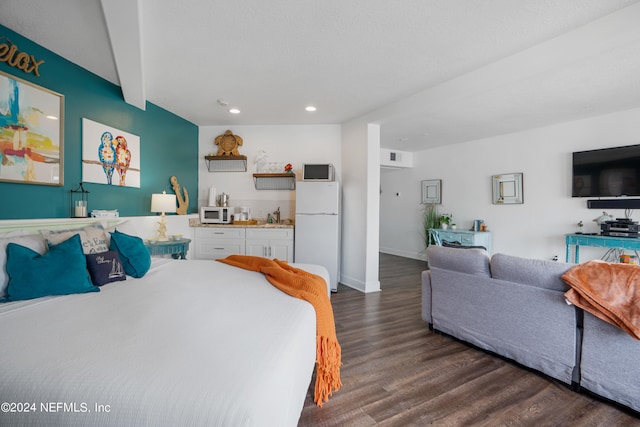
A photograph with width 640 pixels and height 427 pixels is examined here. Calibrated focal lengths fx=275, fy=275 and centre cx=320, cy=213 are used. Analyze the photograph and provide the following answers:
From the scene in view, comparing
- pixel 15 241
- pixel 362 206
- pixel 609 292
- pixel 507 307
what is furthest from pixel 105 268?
pixel 609 292

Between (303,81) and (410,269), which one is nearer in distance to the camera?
(303,81)

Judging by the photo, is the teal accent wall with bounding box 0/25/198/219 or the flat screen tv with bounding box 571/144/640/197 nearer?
the teal accent wall with bounding box 0/25/198/219

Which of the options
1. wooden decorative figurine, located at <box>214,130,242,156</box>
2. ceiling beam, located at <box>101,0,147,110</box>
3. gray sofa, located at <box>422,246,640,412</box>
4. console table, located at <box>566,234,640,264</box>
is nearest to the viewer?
gray sofa, located at <box>422,246,640,412</box>

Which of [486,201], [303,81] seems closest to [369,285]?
[303,81]

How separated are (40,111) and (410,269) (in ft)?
19.7

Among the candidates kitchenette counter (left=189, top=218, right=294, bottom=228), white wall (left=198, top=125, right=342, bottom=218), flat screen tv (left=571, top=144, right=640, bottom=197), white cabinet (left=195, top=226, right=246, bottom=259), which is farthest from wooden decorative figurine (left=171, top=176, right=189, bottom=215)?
flat screen tv (left=571, top=144, right=640, bottom=197)

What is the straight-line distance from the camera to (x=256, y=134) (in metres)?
4.90

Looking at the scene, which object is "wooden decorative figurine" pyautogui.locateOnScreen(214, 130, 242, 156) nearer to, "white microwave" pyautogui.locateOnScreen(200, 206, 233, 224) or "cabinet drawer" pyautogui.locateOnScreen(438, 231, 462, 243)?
"white microwave" pyautogui.locateOnScreen(200, 206, 233, 224)

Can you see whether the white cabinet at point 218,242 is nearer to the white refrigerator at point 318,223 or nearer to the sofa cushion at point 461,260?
the white refrigerator at point 318,223

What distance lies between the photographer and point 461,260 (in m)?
2.52

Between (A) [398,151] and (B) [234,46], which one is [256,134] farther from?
(A) [398,151]

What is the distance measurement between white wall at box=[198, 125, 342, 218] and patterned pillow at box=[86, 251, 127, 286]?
9.46 ft

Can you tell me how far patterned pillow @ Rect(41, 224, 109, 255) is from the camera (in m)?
1.99

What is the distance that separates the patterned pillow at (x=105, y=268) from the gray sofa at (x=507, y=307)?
276 centimetres
